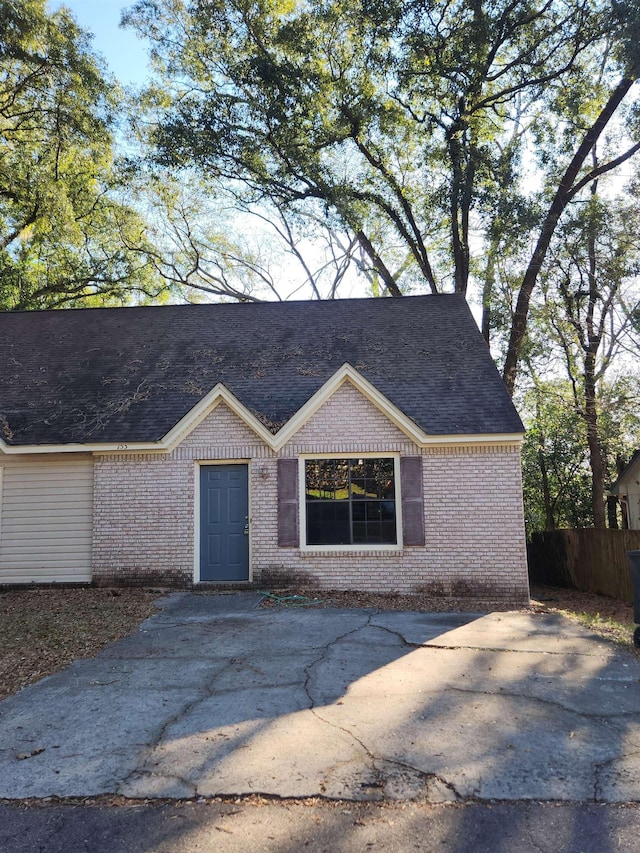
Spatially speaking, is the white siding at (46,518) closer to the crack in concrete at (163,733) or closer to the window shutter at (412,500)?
the window shutter at (412,500)

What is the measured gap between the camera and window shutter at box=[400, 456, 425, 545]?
424 inches

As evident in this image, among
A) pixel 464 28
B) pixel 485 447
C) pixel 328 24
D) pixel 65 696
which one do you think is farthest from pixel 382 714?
pixel 328 24

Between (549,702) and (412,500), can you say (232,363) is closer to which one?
(412,500)

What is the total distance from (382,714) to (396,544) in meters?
6.11

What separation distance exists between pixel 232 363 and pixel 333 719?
31.4 ft

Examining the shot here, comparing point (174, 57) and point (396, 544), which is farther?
point (174, 57)

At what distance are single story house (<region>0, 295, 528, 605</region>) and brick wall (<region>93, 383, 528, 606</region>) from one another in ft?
0.08

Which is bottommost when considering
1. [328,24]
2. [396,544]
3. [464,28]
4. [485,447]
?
[396,544]

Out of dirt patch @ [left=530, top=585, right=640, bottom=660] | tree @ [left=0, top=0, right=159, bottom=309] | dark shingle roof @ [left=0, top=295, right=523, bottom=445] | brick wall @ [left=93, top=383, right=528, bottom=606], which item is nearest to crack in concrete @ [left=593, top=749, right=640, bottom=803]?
dirt patch @ [left=530, top=585, right=640, bottom=660]

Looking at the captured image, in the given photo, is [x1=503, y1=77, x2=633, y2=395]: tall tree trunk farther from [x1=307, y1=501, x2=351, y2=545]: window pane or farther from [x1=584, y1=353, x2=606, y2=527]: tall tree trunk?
[x1=307, y1=501, x2=351, y2=545]: window pane

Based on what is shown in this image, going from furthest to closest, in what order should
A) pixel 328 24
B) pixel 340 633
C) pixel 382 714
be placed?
pixel 328 24 → pixel 340 633 → pixel 382 714

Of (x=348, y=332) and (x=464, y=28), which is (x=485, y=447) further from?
(x=464, y=28)

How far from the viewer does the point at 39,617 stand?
28.7 ft

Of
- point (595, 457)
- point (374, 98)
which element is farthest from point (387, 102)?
point (595, 457)
